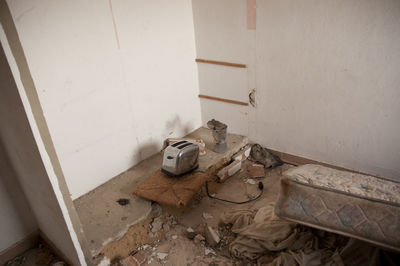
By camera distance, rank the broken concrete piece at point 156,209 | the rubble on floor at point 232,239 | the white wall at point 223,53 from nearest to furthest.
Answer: the rubble on floor at point 232,239 → the broken concrete piece at point 156,209 → the white wall at point 223,53

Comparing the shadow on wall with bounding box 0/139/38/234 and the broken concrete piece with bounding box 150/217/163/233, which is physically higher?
the shadow on wall with bounding box 0/139/38/234

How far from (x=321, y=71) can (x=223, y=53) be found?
1.14 m

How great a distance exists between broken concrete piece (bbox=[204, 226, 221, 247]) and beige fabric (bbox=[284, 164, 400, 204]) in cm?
88

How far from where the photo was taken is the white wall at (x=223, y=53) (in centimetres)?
355

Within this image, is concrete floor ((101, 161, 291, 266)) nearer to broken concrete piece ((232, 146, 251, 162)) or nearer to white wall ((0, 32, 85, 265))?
broken concrete piece ((232, 146, 251, 162))

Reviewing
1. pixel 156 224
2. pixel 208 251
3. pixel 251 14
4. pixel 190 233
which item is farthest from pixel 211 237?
pixel 251 14

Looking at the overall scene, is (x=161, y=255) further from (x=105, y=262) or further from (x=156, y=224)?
(x=105, y=262)

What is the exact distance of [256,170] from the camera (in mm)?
3732

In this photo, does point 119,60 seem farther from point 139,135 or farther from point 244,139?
point 244,139

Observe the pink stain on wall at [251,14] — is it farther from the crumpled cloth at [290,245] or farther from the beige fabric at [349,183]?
the crumpled cloth at [290,245]

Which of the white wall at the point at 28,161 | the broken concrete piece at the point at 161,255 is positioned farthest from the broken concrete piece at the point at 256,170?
the white wall at the point at 28,161

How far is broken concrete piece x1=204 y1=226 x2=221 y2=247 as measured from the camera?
111 inches

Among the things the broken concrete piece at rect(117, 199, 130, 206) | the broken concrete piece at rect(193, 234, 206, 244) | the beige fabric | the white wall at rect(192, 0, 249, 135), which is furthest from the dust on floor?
the white wall at rect(192, 0, 249, 135)

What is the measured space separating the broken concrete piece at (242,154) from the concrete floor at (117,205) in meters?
0.06
